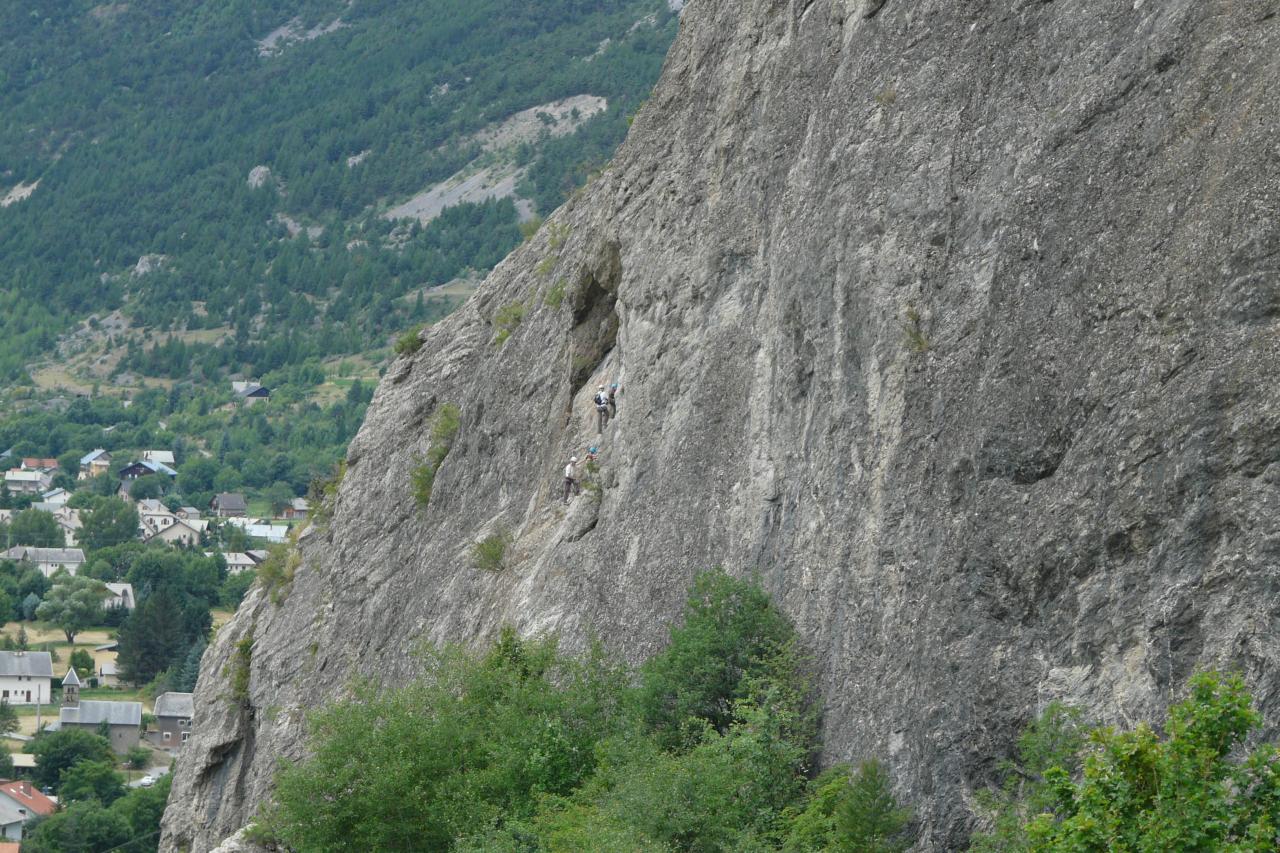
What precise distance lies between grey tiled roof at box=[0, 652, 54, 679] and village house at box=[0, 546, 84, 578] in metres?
33.0

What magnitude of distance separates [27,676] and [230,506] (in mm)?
65359

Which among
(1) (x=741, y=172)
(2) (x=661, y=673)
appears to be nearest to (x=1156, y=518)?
(2) (x=661, y=673)

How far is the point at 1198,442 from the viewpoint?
36.0ft

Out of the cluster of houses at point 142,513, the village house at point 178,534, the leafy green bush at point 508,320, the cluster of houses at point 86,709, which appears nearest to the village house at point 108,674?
the cluster of houses at point 86,709


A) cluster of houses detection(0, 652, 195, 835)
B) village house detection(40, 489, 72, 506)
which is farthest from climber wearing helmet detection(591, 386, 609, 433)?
village house detection(40, 489, 72, 506)

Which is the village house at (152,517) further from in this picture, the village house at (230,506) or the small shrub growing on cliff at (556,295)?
the small shrub growing on cliff at (556,295)

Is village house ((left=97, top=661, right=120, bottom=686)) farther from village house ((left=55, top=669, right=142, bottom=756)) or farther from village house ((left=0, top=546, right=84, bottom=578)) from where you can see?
village house ((left=0, top=546, right=84, bottom=578))

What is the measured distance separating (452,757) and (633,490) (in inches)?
163

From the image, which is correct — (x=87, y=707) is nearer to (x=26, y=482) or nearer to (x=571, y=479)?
(x=571, y=479)

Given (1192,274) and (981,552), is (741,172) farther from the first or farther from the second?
(1192,274)

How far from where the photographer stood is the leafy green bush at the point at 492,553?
26.4 m

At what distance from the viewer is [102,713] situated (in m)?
95.8

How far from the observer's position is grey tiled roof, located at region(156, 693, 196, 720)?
98.3 m

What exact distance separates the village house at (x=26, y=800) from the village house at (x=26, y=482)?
9862cm
